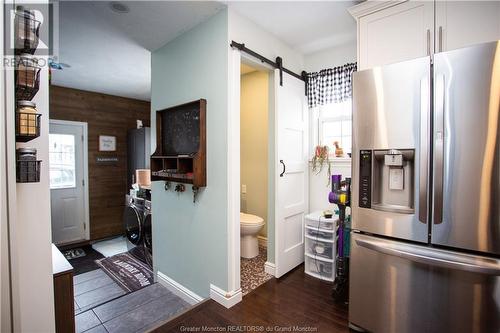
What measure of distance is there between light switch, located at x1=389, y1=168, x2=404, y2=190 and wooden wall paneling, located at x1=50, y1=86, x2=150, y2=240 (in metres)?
4.51

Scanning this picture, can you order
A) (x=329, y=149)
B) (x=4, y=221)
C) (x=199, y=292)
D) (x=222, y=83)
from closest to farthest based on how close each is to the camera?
(x=4, y=221)
(x=222, y=83)
(x=199, y=292)
(x=329, y=149)

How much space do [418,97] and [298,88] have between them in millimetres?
1506

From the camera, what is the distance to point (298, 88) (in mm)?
2816

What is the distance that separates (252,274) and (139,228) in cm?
170

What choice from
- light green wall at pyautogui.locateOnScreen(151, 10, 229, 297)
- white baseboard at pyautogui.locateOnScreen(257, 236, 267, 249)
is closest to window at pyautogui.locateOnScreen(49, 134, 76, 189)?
light green wall at pyautogui.locateOnScreen(151, 10, 229, 297)

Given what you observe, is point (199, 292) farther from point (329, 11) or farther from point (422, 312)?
point (329, 11)

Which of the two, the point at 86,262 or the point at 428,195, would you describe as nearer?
the point at 428,195

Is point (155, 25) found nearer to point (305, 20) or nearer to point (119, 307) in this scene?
point (305, 20)

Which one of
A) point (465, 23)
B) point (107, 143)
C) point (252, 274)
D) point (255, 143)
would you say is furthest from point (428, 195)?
point (107, 143)

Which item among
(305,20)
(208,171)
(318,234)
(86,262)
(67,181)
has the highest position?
(305,20)

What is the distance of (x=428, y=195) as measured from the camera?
1.44 meters

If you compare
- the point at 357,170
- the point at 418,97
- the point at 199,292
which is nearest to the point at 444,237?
the point at 357,170

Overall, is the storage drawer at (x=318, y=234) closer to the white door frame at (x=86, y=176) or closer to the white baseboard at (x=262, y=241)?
the white baseboard at (x=262, y=241)

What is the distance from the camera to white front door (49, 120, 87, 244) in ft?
12.9
